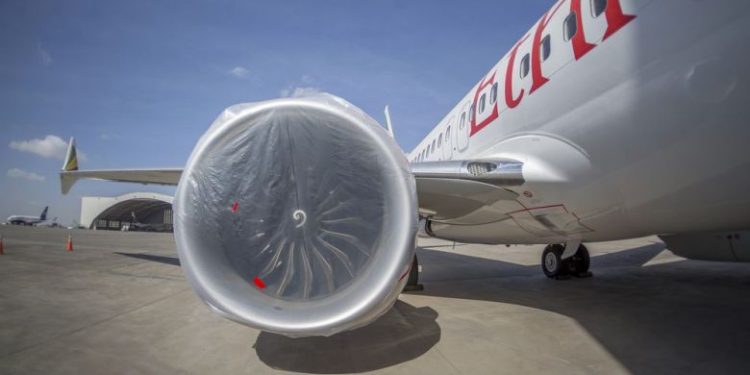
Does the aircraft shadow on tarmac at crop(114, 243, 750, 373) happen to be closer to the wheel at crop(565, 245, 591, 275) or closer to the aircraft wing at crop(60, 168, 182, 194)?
the wheel at crop(565, 245, 591, 275)

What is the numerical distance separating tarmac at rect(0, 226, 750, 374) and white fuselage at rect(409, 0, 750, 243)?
0.96 m

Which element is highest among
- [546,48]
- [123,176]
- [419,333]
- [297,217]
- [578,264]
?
[546,48]

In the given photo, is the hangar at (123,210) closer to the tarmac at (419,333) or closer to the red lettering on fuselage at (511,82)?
the tarmac at (419,333)

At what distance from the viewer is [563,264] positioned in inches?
270

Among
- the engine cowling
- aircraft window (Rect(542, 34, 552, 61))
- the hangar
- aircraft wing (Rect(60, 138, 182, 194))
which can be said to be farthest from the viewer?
the hangar

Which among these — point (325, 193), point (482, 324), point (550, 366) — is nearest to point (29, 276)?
point (325, 193)

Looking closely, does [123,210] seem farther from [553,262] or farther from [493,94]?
[493,94]

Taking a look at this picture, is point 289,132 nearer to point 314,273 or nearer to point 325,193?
point 325,193

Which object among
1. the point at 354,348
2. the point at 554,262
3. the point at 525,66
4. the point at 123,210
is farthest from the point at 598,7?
the point at 123,210

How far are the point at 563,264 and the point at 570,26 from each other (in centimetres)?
465

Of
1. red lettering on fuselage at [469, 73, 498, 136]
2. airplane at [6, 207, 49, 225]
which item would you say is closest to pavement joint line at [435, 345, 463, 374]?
red lettering on fuselage at [469, 73, 498, 136]

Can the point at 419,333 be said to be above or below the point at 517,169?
below

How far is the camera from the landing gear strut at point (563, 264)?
692 centimetres

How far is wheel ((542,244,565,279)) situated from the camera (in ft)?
22.7
